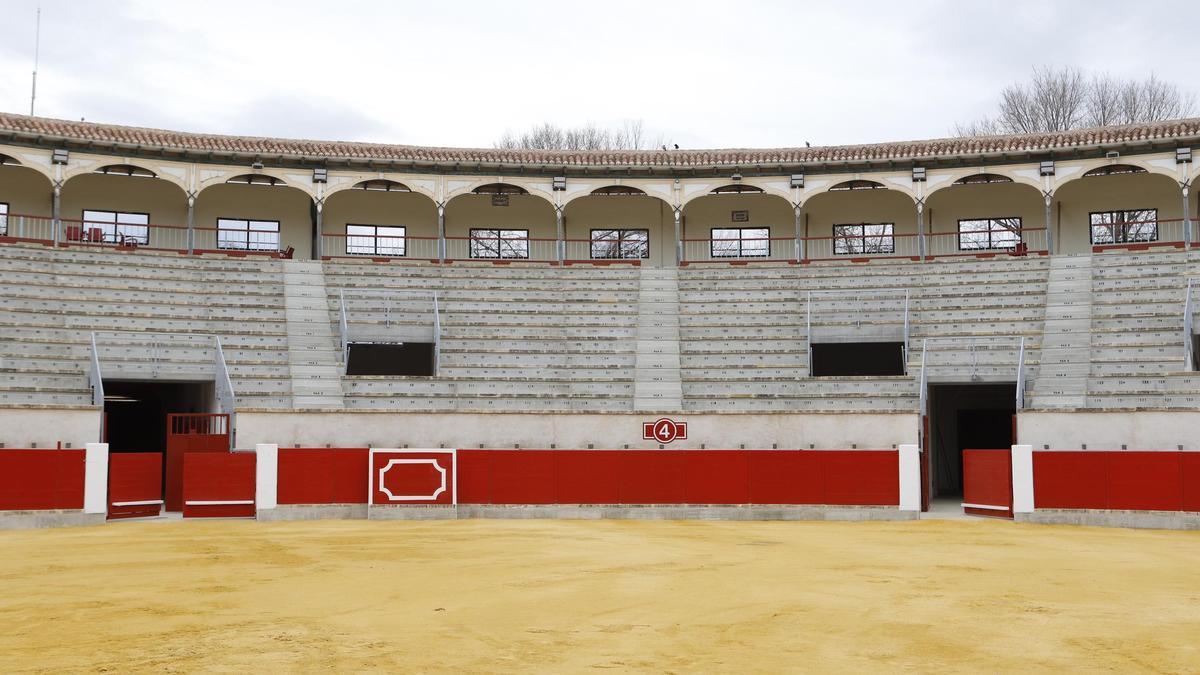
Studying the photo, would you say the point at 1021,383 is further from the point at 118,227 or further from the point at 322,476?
the point at 118,227

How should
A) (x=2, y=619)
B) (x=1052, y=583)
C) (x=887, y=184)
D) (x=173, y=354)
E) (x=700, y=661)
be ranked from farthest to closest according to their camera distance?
(x=887, y=184) → (x=173, y=354) → (x=1052, y=583) → (x=2, y=619) → (x=700, y=661)

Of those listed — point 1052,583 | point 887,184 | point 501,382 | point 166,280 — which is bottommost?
point 1052,583

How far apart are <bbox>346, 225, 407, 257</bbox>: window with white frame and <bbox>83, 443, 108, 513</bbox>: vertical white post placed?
1322cm

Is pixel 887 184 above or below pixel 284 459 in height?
above

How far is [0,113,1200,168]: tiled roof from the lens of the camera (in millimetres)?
27828

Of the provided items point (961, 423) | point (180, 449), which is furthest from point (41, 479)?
point (961, 423)

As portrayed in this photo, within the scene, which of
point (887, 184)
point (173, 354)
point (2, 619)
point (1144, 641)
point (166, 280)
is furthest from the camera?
point (887, 184)

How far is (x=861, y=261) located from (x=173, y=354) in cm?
1694

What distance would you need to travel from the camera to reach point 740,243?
105 feet

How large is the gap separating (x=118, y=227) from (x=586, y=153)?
40.1 feet

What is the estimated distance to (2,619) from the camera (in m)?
9.12

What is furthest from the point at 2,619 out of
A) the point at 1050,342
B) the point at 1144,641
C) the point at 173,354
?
the point at 1050,342

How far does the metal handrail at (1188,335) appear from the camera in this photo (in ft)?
73.5

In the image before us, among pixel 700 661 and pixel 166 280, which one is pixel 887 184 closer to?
pixel 166 280
